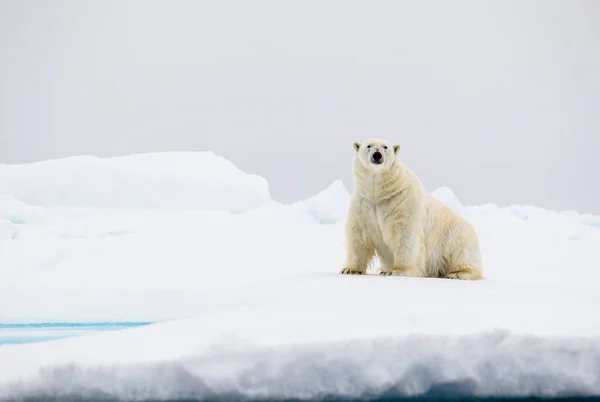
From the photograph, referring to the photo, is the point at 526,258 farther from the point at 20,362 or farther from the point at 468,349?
the point at 20,362

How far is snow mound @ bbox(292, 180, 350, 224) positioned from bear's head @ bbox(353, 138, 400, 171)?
708 cm

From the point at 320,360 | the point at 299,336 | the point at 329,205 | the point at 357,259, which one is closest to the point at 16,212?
the point at 329,205

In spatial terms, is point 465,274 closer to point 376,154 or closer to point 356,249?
point 356,249

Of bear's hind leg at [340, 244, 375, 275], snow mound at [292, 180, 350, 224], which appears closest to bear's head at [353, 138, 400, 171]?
bear's hind leg at [340, 244, 375, 275]

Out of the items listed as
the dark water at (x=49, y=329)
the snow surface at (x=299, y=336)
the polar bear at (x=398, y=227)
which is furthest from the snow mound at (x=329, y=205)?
the polar bear at (x=398, y=227)

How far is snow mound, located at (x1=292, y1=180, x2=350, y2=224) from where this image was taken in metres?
12.1

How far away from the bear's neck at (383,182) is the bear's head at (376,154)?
1.9 inches

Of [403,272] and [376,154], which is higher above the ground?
[376,154]

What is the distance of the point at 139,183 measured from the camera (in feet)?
44.6

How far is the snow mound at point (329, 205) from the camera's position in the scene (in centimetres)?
1213

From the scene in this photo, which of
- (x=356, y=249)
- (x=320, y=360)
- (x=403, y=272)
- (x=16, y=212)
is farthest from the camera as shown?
(x=16, y=212)

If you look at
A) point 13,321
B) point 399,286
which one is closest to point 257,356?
point 399,286

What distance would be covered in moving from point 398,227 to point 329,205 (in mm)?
7265

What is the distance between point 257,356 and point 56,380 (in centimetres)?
76
